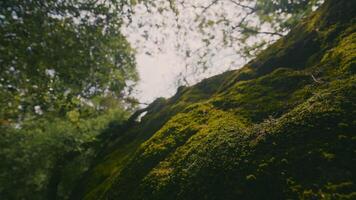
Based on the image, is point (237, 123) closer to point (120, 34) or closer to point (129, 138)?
point (129, 138)

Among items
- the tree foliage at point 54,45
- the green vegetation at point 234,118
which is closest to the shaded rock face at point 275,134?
the green vegetation at point 234,118

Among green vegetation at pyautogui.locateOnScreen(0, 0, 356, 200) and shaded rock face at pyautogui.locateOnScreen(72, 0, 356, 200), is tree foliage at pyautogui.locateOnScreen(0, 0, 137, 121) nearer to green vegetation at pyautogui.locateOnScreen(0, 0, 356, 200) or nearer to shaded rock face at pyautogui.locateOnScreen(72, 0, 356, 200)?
green vegetation at pyautogui.locateOnScreen(0, 0, 356, 200)

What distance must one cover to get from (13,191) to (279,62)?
2586 cm

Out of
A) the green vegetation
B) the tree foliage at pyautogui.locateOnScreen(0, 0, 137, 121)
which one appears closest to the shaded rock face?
the green vegetation

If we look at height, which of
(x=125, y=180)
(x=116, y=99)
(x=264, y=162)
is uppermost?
(x=116, y=99)

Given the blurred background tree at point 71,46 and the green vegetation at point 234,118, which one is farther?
the blurred background tree at point 71,46

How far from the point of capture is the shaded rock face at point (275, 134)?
2.93m

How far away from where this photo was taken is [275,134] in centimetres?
350

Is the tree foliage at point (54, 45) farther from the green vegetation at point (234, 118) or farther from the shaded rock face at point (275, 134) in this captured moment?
the shaded rock face at point (275, 134)

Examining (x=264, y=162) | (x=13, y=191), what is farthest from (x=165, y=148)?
(x=13, y=191)

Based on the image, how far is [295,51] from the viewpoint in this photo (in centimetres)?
580

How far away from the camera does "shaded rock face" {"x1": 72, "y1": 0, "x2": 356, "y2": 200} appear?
2930 millimetres

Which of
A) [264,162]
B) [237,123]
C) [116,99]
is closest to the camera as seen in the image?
[264,162]

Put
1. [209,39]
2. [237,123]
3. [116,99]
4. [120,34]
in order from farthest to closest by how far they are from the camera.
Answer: [116,99] → [209,39] → [120,34] → [237,123]
